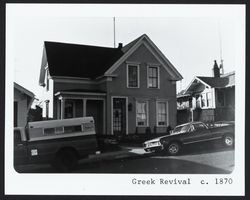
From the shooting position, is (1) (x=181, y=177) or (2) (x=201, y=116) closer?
(1) (x=181, y=177)

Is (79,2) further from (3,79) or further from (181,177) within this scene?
(181,177)

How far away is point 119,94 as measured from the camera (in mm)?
5473

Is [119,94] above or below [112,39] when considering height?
below

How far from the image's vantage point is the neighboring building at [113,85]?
17.0ft

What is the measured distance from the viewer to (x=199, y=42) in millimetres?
5273

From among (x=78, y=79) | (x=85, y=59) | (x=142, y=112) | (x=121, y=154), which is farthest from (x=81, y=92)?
(x=121, y=154)

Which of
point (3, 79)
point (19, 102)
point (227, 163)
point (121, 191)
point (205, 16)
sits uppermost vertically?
point (205, 16)

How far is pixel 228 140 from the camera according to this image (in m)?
5.04

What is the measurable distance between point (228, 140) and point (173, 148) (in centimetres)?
83

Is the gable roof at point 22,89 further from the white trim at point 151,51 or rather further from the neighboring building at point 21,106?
the white trim at point 151,51

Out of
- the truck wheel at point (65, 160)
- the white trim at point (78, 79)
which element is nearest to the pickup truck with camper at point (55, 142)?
the truck wheel at point (65, 160)

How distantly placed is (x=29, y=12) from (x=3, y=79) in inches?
42.3

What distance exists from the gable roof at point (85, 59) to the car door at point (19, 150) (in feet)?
2.88

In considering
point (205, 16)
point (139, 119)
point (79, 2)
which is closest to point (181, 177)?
point (139, 119)
